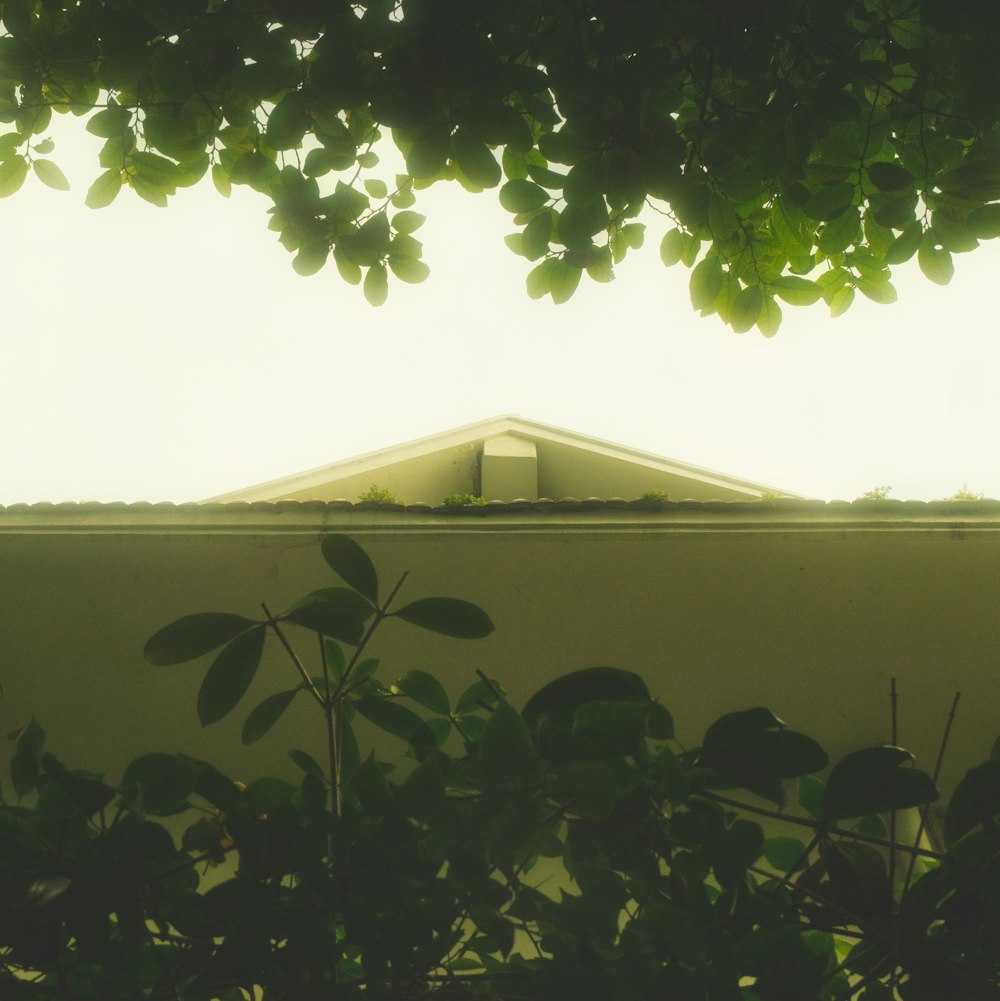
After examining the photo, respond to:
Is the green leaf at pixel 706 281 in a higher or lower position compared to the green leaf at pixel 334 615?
higher

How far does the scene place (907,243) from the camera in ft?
6.01

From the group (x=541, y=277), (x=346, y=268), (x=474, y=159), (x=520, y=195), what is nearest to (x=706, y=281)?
(x=541, y=277)

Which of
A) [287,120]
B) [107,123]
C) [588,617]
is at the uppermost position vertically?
[107,123]

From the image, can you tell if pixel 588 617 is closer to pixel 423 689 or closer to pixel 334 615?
pixel 423 689

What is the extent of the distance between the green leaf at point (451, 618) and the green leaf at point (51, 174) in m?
1.94

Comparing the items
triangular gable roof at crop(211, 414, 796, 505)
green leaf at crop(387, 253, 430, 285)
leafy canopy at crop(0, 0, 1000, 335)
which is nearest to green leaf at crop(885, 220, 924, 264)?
leafy canopy at crop(0, 0, 1000, 335)

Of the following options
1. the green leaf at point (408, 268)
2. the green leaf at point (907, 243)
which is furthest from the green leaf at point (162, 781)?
the green leaf at point (907, 243)

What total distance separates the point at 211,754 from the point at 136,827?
9.00 feet

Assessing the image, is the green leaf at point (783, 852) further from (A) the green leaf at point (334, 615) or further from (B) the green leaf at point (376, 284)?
(B) the green leaf at point (376, 284)

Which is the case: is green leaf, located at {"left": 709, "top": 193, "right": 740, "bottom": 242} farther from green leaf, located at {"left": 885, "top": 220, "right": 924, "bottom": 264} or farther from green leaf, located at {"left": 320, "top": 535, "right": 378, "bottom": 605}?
green leaf, located at {"left": 320, "top": 535, "right": 378, "bottom": 605}

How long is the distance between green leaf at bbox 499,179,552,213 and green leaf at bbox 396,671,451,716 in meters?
1.35

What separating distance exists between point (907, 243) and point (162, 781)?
1988mm

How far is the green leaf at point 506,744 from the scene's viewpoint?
73cm

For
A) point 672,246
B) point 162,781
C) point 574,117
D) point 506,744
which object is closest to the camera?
point 506,744
